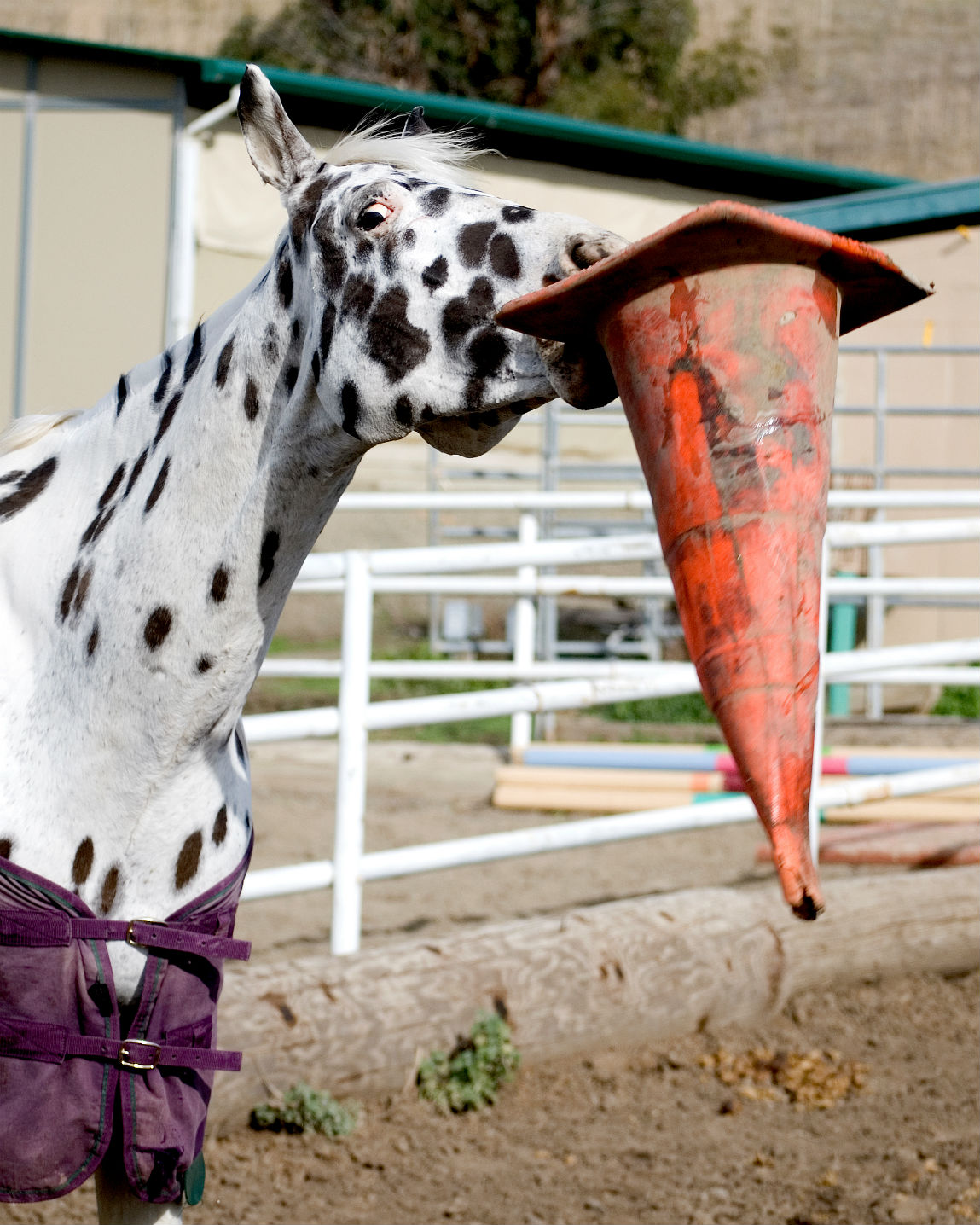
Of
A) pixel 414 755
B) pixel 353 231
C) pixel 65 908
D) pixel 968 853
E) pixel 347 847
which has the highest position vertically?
pixel 353 231

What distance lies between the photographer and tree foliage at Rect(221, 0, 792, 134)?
70.9 ft

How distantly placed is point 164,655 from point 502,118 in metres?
10.4

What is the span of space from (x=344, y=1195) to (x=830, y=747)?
14.8ft

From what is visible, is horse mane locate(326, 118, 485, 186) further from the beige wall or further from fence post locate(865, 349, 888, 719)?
the beige wall

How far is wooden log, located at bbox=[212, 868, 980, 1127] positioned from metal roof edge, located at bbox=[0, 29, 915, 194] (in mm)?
7411

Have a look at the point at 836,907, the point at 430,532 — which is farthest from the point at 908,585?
the point at 430,532

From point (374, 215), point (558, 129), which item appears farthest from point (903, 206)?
point (374, 215)

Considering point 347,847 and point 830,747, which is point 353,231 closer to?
point 347,847

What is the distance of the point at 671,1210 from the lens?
2713 mm

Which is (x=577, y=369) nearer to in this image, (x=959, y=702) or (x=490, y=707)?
(x=490, y=707)

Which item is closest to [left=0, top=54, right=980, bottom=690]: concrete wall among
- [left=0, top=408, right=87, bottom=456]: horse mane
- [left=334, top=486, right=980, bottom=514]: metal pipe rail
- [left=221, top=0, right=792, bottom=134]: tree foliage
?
[left=334, top=486, right=980, bottom=514]: metal pipe rail

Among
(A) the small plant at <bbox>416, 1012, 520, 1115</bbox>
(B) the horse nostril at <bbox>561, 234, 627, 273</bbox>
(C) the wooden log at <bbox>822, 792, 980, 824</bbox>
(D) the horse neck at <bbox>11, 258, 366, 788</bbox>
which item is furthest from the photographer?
(C) the wooden log at <bbox>822, 792, 980, 824</bbox>

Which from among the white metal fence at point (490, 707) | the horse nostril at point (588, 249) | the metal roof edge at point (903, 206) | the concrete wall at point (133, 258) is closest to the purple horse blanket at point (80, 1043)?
the horse nostril at point (588, 249)

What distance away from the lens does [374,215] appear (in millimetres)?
→ 1534
